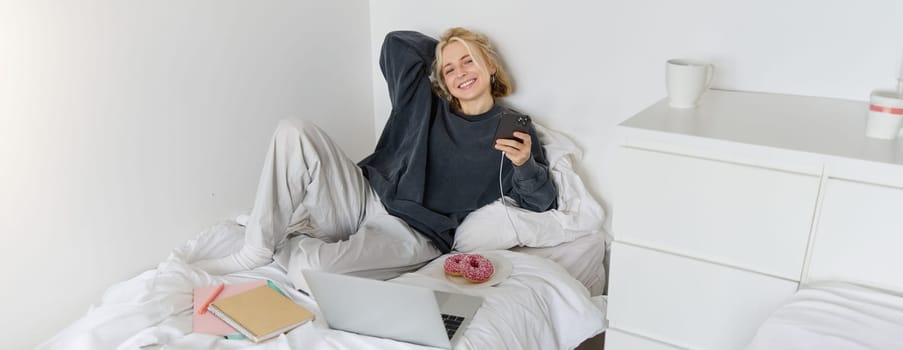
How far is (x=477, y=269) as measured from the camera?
68.0 inches

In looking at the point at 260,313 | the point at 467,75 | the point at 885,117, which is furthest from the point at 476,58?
the point at 885,117

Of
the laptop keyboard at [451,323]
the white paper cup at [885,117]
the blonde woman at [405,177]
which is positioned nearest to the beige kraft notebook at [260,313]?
the blonde woman at [405,177]

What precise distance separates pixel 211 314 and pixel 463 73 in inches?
36.3

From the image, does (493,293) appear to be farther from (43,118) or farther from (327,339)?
(43,118)

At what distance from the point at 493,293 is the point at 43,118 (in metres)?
1.09

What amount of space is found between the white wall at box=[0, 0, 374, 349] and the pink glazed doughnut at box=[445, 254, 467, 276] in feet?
2.40

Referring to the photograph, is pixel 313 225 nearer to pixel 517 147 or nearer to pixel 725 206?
→ pixel 517 147

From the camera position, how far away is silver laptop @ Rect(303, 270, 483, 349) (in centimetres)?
141

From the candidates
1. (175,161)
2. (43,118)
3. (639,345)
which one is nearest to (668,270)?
(639,345)

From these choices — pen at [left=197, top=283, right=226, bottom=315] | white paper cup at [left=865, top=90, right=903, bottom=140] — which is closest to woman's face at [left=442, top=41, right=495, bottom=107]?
pen at [left=197, top=283, right=226, bottom=315]

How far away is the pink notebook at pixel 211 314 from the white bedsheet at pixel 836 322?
1.05m

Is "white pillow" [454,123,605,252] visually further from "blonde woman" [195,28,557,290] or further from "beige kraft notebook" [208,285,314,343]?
"beige kraft notebook" [208,285,314,343]

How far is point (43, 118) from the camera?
5.30 ft

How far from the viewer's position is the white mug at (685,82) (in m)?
1.54
